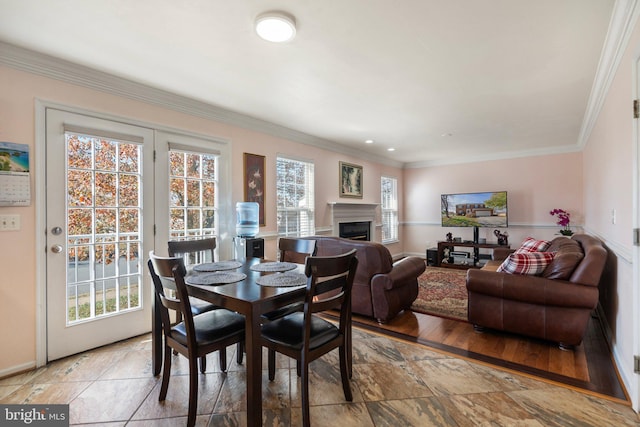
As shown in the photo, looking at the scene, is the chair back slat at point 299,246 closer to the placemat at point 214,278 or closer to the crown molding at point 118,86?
the placemat at point 214,278

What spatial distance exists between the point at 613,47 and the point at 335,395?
309cm

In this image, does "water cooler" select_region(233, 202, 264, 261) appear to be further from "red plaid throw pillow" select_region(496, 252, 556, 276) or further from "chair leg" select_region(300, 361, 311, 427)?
"red plaid throw pillow" select_region(496, 252, 556, 276)

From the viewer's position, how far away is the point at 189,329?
63.4 inches

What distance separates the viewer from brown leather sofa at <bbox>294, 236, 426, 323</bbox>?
2988 mm

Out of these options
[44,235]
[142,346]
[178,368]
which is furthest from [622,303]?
[44,235]

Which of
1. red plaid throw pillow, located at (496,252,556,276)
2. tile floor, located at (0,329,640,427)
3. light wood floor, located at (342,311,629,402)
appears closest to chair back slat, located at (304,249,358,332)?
tile floor, located at (0,329,640,427)

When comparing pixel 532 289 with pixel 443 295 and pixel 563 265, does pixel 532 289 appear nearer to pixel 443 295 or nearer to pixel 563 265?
pixel 563 265

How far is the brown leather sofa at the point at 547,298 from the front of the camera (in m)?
2.36

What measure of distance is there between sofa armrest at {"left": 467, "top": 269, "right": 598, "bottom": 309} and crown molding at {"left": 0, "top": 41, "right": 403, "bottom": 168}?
3.13 metres

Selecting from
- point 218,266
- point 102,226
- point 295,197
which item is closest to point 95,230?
point 102,226

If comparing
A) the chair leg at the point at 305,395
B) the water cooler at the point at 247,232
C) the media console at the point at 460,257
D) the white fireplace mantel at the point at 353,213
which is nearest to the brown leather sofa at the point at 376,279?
the water cooler at the point at 247,232

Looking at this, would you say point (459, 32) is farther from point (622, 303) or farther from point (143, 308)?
point (143, 308)

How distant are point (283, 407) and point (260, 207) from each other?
2.61 metres

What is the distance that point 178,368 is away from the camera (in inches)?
89.7
